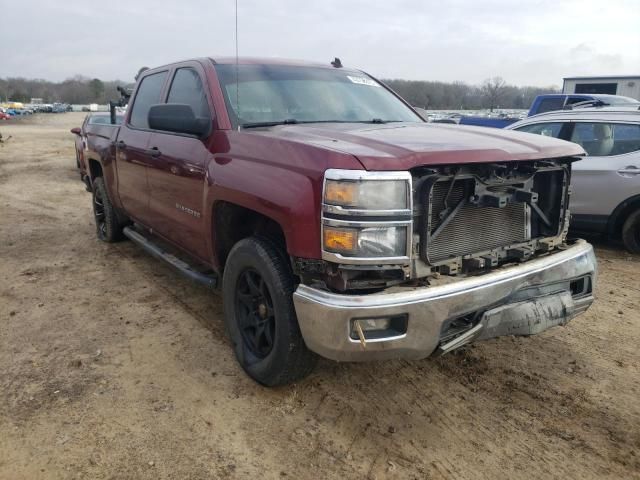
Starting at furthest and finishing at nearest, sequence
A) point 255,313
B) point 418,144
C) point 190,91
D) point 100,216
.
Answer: point 100,216 < point 190,91 < point 255,313 < point 418,144

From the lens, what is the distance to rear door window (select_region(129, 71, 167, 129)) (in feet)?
15.3

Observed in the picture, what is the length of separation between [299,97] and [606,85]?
21759 millimetres

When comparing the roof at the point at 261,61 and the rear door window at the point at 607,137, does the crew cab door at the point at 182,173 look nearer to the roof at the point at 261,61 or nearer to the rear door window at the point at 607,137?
the roof at the point at 261,61

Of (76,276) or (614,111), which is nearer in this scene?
(76,276)

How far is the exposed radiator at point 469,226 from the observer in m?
2.72

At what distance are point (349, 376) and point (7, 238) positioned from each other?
5.60 m

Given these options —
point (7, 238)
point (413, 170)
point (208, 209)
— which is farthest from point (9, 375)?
point (7, 238)

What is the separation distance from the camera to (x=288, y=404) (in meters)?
3.06

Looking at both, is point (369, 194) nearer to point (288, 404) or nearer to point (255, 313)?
point (255, 313)

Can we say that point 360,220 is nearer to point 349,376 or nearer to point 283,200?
point 283,200

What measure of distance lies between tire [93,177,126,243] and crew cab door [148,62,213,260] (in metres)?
1.90

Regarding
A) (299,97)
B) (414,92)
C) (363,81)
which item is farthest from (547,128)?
(414,92)

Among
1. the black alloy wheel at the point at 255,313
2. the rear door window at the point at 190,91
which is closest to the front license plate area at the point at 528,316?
the black alloy wheel at the point at 255,313

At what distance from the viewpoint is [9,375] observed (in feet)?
11.0
